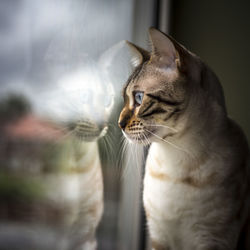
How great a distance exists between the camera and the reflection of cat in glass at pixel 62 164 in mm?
833

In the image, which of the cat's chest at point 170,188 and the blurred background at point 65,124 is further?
the cat's chest at point 170,188

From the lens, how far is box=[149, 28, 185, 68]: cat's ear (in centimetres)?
92

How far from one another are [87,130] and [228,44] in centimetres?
97

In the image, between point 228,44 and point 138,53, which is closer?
point 138,53

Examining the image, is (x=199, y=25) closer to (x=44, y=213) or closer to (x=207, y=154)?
(x=207, y=154)

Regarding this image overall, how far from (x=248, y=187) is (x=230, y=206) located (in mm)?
115

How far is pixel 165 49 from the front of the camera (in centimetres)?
95

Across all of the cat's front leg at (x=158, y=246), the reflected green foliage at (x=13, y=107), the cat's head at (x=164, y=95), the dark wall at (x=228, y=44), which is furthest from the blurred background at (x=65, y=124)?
the dark wall at (x=228, y=44)

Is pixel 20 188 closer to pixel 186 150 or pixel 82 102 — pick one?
pixel 82 102

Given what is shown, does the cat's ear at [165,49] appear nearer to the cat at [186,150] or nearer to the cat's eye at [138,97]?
the cat at [186,150]

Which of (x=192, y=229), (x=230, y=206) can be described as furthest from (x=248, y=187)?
(x=192, y=229)

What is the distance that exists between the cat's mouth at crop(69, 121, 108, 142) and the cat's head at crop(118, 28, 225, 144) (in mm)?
102

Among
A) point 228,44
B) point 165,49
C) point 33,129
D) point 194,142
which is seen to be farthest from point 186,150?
point 228,44

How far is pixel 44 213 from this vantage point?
0.92 metres
